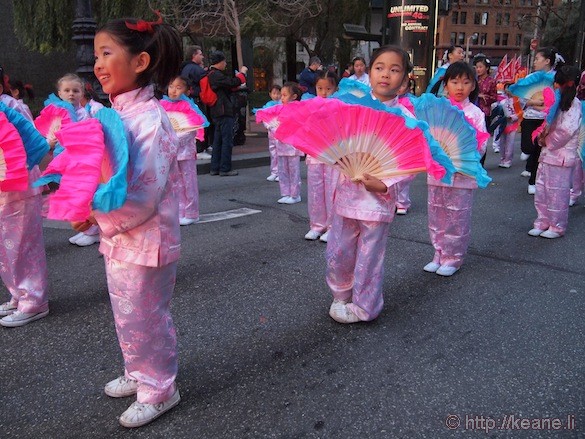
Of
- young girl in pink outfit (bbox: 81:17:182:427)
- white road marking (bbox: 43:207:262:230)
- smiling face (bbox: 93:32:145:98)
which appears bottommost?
white road marking (bbox: 43:207:262:230)

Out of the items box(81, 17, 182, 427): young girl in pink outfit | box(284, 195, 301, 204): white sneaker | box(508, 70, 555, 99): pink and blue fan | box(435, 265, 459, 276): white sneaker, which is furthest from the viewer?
box(284, 195, 301, 204): white sneaker

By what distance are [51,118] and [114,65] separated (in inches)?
102

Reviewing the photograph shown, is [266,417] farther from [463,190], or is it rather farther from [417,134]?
[463,190]

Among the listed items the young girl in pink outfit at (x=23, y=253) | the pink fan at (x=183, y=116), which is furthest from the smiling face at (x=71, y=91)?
the young girl in pink outfit at (x=23, y=253)

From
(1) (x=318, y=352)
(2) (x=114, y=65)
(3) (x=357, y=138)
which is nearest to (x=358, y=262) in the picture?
(1) (x=318, y=352)

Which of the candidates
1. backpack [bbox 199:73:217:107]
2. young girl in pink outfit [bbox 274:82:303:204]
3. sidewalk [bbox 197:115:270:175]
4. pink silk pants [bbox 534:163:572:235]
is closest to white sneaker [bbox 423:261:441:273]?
pink silk pants [bbox 534:163:572:235]

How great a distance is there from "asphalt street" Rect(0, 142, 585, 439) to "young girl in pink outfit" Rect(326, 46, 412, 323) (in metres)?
0.18

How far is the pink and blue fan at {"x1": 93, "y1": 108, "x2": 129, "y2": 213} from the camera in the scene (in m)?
1.85

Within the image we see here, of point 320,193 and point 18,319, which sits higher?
point 320,193

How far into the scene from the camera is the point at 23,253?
130 inches

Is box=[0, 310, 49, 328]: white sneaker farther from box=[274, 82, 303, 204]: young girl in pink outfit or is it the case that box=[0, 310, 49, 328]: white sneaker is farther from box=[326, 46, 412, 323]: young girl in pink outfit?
box=[274, 82, 303, 204]: young girl in pink outfit

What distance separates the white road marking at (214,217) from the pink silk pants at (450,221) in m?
2.68

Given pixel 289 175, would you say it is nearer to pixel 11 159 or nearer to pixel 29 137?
pixel 29 137

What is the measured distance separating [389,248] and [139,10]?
11.4 meters
